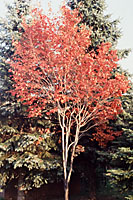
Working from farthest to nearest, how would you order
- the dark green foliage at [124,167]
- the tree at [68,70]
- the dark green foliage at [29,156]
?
1. the dark green foliage at [29,156]
2. the tree at [68,70]
3. the dark green foliage at [124,167]

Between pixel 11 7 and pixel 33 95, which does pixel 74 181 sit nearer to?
pixel 33 95

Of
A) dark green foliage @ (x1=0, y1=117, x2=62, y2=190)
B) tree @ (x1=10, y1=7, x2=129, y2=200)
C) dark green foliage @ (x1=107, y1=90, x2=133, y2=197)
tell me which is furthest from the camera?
dark green foliage @ (x1=0, y1=117, x2=62, y2=190)

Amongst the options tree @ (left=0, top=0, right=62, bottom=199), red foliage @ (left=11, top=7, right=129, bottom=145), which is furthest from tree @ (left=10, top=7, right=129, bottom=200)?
tree @ (left=0, top=0, right=62, bottom=199)

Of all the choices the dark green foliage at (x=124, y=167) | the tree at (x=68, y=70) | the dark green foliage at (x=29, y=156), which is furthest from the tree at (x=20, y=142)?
the dark green foliage at (x=124, y=167)

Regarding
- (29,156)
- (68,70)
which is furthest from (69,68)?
(29,156)

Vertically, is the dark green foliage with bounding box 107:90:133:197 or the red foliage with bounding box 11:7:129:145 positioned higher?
the red foliage with bounding box 11:7:129:145

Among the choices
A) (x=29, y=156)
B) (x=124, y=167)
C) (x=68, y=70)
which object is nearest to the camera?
(x=124, y=167)

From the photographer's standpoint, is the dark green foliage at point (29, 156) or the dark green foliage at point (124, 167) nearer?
the dark green foliage at point (124, 167)

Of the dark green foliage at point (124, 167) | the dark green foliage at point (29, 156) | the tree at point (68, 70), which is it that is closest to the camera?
the dark green foliage at point (124, 167)

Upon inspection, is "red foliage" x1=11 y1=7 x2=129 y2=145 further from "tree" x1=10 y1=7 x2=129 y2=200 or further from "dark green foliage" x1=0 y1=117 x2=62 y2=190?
"dark green foliage" x1=0 y1=117 x2=62 y2=190

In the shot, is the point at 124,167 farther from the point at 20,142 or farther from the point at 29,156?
the point at 20,142

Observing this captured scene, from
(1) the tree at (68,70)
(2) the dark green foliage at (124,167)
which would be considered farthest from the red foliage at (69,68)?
(2) the dark green foliage at (124,167)

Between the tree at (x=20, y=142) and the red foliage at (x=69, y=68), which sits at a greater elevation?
the red foliage at (x=69, y=68)

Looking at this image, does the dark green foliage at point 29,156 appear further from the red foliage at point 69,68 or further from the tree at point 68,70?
the red foliage at point 69,68
